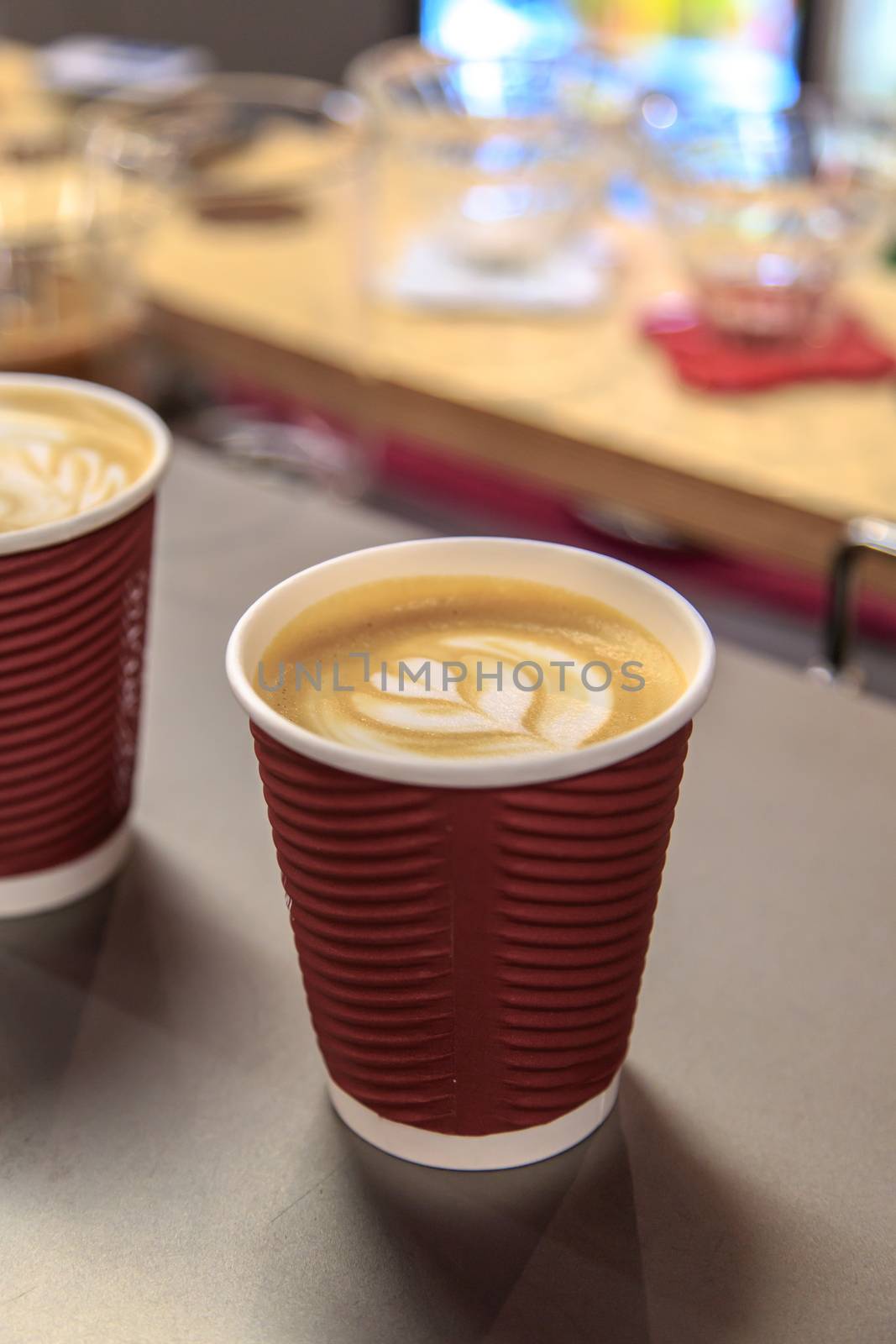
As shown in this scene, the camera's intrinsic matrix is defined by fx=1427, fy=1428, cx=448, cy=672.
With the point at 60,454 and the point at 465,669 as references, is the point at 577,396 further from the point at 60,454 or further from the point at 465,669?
the point at 465,669

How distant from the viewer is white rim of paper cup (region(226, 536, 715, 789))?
379 mm

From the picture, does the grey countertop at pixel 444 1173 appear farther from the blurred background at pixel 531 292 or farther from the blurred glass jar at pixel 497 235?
the blurred glass jar at pixel 497 235

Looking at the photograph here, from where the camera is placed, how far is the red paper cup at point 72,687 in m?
0.51

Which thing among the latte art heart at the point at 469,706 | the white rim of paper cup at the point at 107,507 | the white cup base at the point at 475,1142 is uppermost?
the white rim of paper cup at the point at 107,507

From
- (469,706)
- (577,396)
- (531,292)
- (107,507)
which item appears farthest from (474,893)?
(531,292)

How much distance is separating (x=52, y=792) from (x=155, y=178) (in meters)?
1.13

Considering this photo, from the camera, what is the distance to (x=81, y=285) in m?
1.27

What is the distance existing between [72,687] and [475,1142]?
23 centimetres

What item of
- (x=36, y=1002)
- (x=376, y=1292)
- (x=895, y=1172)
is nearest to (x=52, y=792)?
(x=36, y=1002)

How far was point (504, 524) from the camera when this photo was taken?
6.23ft

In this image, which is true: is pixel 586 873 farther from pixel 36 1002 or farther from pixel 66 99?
pixel 66 99

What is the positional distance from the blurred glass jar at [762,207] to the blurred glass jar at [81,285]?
A: 1.72ft

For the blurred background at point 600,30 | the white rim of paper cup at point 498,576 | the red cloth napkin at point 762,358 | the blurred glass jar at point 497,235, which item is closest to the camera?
the white rim of paper cup at point 498,576

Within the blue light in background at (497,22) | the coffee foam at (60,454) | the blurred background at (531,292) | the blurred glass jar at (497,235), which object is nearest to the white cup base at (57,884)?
the coffee foam at (60,454)
